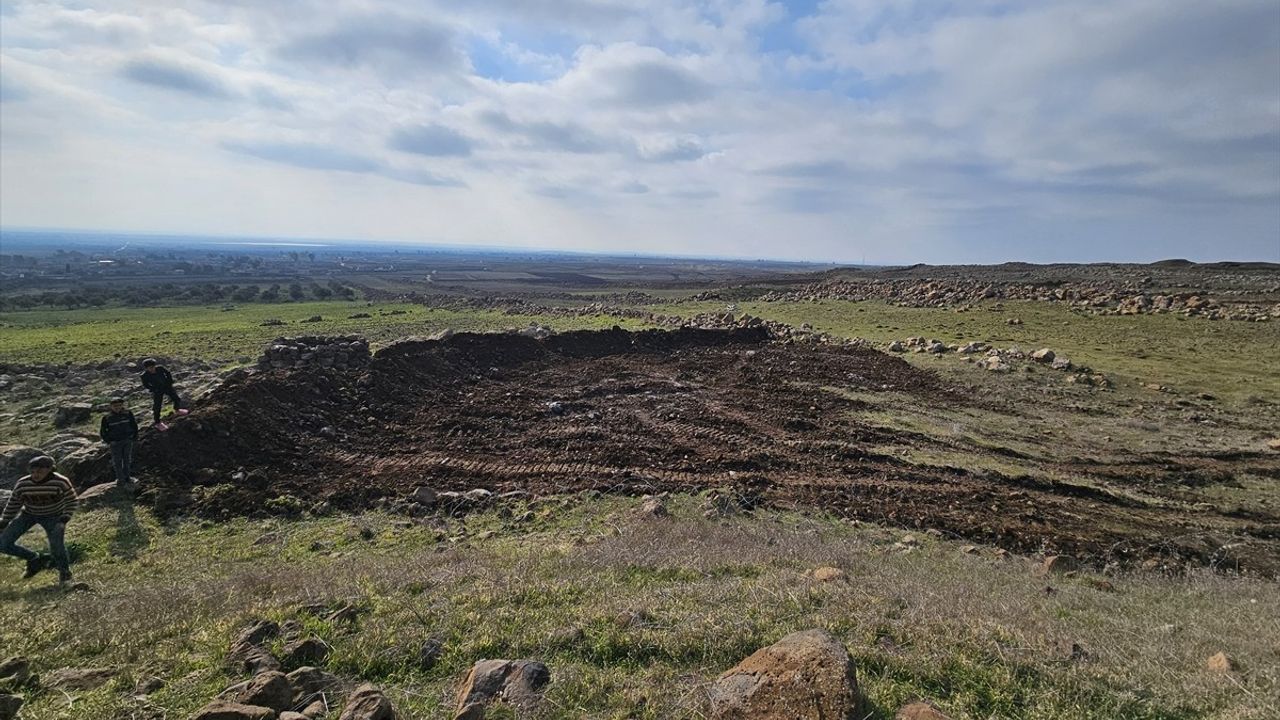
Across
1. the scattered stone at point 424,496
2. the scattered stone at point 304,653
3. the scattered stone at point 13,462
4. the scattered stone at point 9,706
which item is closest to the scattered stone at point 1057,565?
the scattered stone at point 304,653

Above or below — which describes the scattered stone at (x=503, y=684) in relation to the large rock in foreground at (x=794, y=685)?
below

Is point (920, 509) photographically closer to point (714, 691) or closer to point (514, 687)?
point (714, 691)

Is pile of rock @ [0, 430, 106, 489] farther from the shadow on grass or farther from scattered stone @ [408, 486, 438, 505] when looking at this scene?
scattered stone @ [408, 486, 438, 505]

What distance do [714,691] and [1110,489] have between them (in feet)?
37.8

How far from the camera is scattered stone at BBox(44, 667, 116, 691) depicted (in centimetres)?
481

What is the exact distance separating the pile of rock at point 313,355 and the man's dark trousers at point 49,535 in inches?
413

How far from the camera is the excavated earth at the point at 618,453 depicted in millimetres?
10109

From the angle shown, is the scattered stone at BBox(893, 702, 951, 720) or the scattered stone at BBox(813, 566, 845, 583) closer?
the scattered stone at BBox(893, 702, 951, 720)

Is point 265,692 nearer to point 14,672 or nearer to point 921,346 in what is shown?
point 14,672

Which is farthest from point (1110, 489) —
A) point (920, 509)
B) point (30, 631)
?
point (30, 631)

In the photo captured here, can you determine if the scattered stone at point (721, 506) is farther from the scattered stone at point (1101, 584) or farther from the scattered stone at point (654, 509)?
the scattered stone at point (1101, 584)

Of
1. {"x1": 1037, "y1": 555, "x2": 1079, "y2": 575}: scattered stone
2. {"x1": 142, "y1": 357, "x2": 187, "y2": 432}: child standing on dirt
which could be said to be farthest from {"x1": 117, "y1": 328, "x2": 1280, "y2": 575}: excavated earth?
{"x1": 142, "y1": 357, "x2": 187, "y2": 432}: child standing on dirt

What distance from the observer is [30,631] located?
5.84 m

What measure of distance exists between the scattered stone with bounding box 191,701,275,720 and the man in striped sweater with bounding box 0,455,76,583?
17.6 feet
